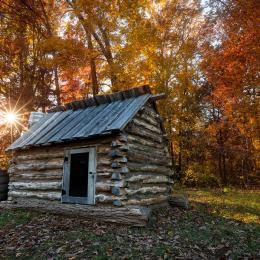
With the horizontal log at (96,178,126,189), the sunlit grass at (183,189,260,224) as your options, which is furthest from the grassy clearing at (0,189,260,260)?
→ the horizontal log at (96,178,126,189)

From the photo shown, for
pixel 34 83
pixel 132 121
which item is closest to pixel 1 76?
pixel 34 83

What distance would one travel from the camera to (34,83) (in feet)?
80.2

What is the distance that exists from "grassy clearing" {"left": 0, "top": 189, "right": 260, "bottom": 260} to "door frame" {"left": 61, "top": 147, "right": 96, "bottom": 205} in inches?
34.6

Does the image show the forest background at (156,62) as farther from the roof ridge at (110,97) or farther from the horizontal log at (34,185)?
the horizontal log at (34,185)

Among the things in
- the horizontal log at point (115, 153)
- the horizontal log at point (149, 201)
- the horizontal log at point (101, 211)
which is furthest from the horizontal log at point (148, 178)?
the horizontal log at point (101, 211)

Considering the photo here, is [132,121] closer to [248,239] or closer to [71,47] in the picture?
[248,239]

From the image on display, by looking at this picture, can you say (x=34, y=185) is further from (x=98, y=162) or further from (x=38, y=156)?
(x=98, y=162)

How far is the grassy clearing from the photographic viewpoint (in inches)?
285

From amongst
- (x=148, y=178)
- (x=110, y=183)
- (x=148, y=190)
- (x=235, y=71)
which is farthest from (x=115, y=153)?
(x=235, y=71)

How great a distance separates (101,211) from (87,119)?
4.03 metres

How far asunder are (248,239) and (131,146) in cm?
482

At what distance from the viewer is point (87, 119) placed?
12.5 m

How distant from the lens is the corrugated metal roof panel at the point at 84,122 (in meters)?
10.9

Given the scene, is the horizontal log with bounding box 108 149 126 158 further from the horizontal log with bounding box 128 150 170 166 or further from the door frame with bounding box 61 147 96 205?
the door frame with bounding box 61 147 96 205
